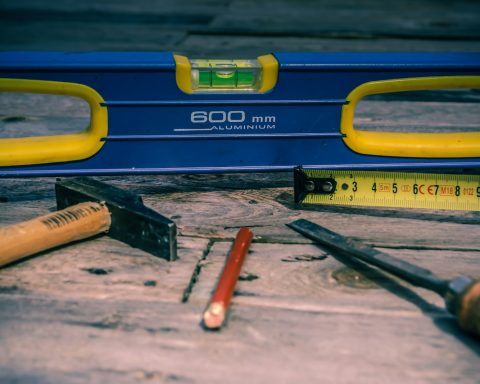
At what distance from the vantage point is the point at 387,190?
63.6 inches

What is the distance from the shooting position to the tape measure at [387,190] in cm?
160

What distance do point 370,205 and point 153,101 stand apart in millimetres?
559

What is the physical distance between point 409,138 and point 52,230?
90cm

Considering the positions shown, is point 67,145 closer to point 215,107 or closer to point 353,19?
point 215,107

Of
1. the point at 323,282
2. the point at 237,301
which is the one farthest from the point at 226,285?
the point at 323,282

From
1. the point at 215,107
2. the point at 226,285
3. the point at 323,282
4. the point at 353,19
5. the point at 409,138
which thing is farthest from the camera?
the point at 353,19

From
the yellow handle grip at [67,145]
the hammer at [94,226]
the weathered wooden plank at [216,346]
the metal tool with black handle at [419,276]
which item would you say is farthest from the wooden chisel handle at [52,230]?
the metal tool with black handle at [419,276]

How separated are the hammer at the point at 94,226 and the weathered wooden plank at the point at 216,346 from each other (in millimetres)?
127

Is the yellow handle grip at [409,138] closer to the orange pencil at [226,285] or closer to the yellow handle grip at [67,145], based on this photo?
the orange pencil at [226,285]

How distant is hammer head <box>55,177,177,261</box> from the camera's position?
51.1 inches

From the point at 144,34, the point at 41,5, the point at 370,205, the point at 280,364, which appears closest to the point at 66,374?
the point at 280,364

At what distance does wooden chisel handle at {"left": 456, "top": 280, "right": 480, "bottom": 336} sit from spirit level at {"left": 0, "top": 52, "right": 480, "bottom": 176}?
0.66m

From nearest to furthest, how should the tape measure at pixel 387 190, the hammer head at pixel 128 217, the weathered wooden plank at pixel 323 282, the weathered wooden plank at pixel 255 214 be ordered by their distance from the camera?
the weathered wooden plank at pixel 323 282, the hammer head at pixel 128 217, the weathered wooden plank at pixel 255 214, the tape measure at pixel 387 190

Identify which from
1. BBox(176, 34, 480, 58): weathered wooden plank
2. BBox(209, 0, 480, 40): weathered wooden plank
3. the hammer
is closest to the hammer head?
the hammer
